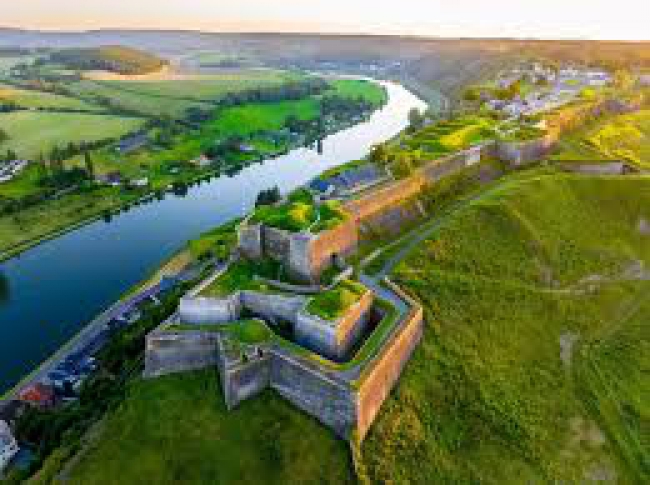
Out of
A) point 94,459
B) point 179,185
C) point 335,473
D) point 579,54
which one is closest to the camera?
point 335,473

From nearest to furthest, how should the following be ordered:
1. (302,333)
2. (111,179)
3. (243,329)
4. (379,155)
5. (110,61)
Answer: (243,329) → (302,333) → (379,155) → (111,179) → (110,61)

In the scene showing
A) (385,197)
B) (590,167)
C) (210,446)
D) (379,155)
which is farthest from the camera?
(590,167)

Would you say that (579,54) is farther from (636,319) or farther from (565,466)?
(565,466)

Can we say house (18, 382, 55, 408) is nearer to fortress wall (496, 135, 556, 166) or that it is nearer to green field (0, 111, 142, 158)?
fortress wall (496, 135, 556, 166)

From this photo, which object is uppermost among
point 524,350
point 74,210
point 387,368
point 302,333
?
point 302,333

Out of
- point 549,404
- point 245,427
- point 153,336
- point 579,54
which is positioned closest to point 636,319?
point 549,404

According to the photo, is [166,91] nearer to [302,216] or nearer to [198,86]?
[198,86]

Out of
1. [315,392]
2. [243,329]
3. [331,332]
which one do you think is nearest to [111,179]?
[243,329]
